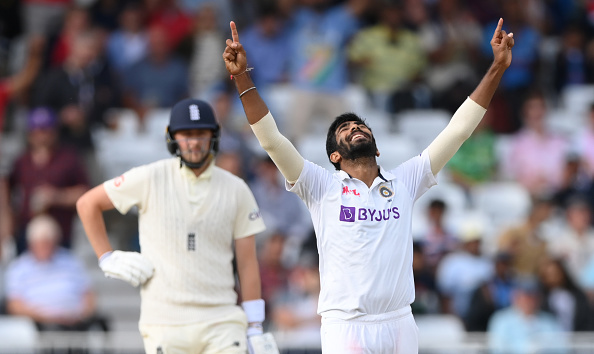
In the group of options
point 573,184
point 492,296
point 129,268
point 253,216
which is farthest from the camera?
point 573,184

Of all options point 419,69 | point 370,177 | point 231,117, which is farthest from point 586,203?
point 370,177

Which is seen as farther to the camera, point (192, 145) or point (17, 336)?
point (17, 336)

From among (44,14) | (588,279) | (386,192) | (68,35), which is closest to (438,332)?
(588,279)

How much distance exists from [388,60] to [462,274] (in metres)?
3.73

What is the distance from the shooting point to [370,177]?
239 inches

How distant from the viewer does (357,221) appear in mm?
5922

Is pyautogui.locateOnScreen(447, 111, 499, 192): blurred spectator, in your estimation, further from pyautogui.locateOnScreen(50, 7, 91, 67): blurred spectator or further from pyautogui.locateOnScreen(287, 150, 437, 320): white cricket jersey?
pyautogui.locateOnScreen(287, 150, 437, 320): white cricket jersey

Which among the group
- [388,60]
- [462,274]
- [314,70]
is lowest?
[462,274]

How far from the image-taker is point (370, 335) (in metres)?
5.82

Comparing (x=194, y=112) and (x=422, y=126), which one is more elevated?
(x=422, y=126)

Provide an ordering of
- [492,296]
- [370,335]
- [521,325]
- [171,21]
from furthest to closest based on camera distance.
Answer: [171,21] < [492,296] < [521,325] < [370,335]

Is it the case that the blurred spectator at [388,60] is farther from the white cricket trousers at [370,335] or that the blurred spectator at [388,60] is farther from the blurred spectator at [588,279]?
the white cricket trousers at [370,335]

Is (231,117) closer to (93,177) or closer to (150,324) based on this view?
(93,177)

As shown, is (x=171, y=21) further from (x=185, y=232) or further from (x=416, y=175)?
(x=416, y=175)
